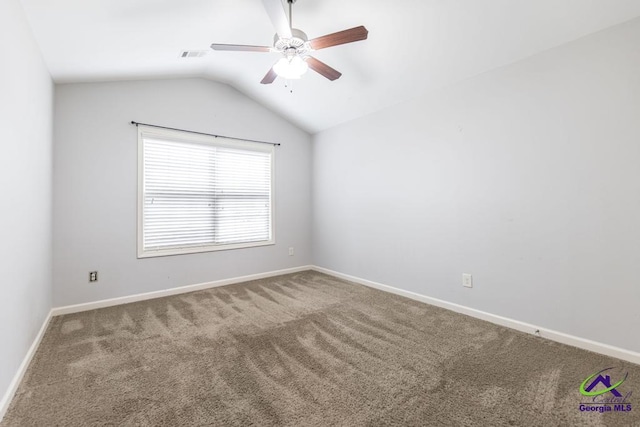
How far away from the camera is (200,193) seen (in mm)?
3805

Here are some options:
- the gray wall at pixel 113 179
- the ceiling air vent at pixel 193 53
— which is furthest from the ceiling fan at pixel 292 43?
the gray wall at pixel 113 179

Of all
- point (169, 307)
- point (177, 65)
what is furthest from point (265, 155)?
point (169, 307)

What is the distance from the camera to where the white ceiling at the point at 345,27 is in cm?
202

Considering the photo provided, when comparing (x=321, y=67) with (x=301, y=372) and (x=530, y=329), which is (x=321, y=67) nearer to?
(x=301, y=372)

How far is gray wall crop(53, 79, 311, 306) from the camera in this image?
2.94 meters

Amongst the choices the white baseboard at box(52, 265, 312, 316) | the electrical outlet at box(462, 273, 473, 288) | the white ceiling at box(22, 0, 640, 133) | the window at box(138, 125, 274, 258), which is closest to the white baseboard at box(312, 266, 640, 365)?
the electrical outlet at box(462, 273, 473, 288)

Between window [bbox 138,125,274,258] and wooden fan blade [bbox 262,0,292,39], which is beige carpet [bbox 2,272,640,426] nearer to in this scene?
window [bbox 138,125,274,258]

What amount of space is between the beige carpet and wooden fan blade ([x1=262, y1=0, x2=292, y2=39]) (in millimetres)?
2311

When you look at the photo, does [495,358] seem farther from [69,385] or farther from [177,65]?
[177,65]

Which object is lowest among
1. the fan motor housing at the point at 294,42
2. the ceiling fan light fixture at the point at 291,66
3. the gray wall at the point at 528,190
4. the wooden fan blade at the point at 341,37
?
the gray wall at the point at 528,190

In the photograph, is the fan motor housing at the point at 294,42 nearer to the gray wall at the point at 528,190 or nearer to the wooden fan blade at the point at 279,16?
the wooden fan blade at the point at 279,16

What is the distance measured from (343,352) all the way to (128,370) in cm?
148

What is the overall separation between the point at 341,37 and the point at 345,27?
29.3 inches

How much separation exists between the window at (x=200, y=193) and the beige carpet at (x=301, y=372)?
3.41ft
